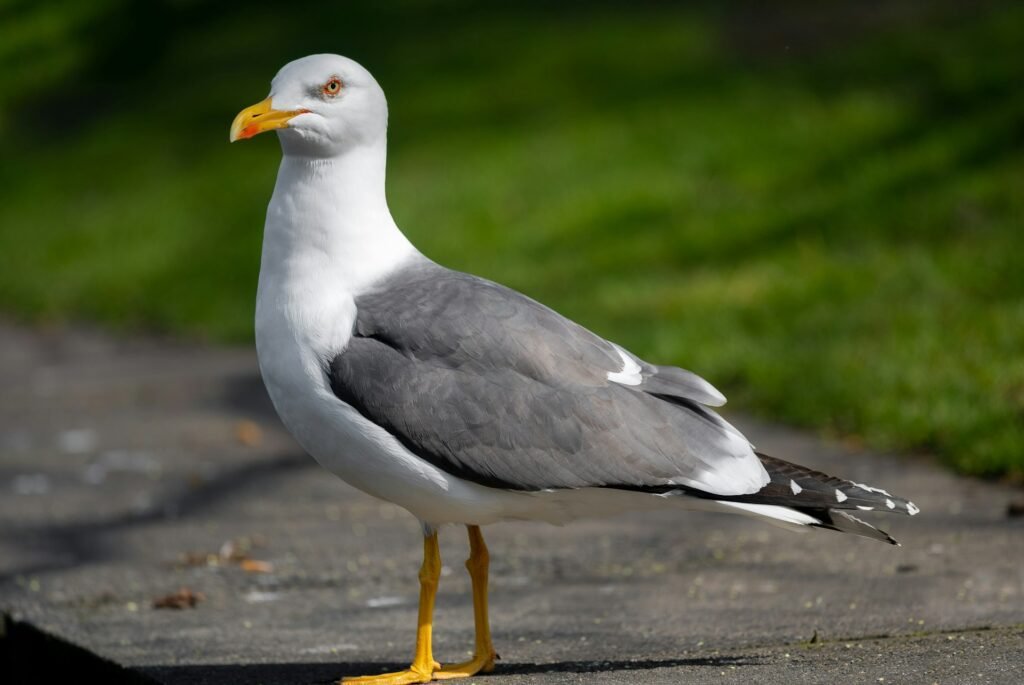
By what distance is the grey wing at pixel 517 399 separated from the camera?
3574 mm

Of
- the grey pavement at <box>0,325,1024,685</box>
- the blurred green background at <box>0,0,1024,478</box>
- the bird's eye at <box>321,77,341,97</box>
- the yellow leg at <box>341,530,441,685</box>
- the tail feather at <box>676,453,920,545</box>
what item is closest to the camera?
the tail feather at <box>676,453,920,545</box>

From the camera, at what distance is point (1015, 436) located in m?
5.83

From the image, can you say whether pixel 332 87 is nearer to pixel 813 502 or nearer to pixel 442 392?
pixel 442 392

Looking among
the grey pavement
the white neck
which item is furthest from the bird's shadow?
the white neck

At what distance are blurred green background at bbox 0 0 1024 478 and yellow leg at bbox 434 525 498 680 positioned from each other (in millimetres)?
2666

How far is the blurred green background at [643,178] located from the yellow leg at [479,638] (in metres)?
2.67

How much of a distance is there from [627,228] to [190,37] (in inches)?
338

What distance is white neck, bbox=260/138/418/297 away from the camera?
378cm

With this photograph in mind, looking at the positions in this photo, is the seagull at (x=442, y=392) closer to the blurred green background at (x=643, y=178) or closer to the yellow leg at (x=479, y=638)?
the yellow leg at (x=479, y=638)

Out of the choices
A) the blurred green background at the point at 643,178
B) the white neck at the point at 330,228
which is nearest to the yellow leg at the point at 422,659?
the white neck at the point at 330,228

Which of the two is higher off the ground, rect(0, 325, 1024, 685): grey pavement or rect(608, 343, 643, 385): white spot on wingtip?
rect(608, 343, 643, 385): white spot on wingtip

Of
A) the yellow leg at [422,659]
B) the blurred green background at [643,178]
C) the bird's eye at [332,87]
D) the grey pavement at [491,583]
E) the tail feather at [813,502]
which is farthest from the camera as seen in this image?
the blurred green background at [643,178]

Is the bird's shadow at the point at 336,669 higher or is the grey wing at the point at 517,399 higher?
the grey wing at the point at 517,399

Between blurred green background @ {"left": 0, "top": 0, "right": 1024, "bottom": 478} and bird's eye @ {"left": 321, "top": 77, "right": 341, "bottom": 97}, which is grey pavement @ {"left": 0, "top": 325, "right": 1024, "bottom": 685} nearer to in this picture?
blurred green background @ {"left": 0, "top": 0, "right": 1024, "bottom": 478}
